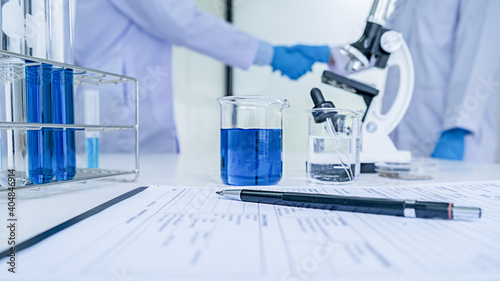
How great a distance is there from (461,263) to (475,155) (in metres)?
1.31

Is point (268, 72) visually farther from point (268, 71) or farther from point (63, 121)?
point (63, 121)

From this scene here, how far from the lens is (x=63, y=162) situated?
0.45 metres

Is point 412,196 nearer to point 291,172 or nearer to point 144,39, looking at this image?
point 291,172

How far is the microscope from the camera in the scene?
675 millimetres

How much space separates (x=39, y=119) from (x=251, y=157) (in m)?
0.29

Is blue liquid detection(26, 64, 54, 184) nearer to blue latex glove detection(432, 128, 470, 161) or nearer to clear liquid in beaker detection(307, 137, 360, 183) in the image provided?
clear liquid in beaker detection(307, 137, 360, 183)

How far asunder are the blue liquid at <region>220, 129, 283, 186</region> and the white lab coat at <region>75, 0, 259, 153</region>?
2.63 ft

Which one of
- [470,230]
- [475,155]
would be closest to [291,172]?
[470,230]

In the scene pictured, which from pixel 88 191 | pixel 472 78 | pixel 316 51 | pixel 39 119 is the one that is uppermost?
pixel 316 51

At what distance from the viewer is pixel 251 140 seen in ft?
1.65

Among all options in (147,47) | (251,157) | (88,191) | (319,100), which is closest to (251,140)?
(251,157)

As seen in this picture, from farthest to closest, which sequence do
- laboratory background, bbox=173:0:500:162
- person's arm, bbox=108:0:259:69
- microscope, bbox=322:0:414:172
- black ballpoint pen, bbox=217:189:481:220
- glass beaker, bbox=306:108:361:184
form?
1. laboratory background, bbox=173:0:500:162
2. person's arm, bbox=108:0:259:69
3. microscope, bbox=322:0:414:172
4. glass beaker, bbox=306:108:361:184
5. black ballpoint pen, bbox=217:189:481:220

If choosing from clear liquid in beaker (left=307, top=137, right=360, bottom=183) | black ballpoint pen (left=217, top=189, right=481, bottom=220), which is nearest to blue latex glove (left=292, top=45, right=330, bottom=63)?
clear liquid in beaker (left=307, top=137, right=360, bottom=183)

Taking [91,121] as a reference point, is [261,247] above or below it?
below
